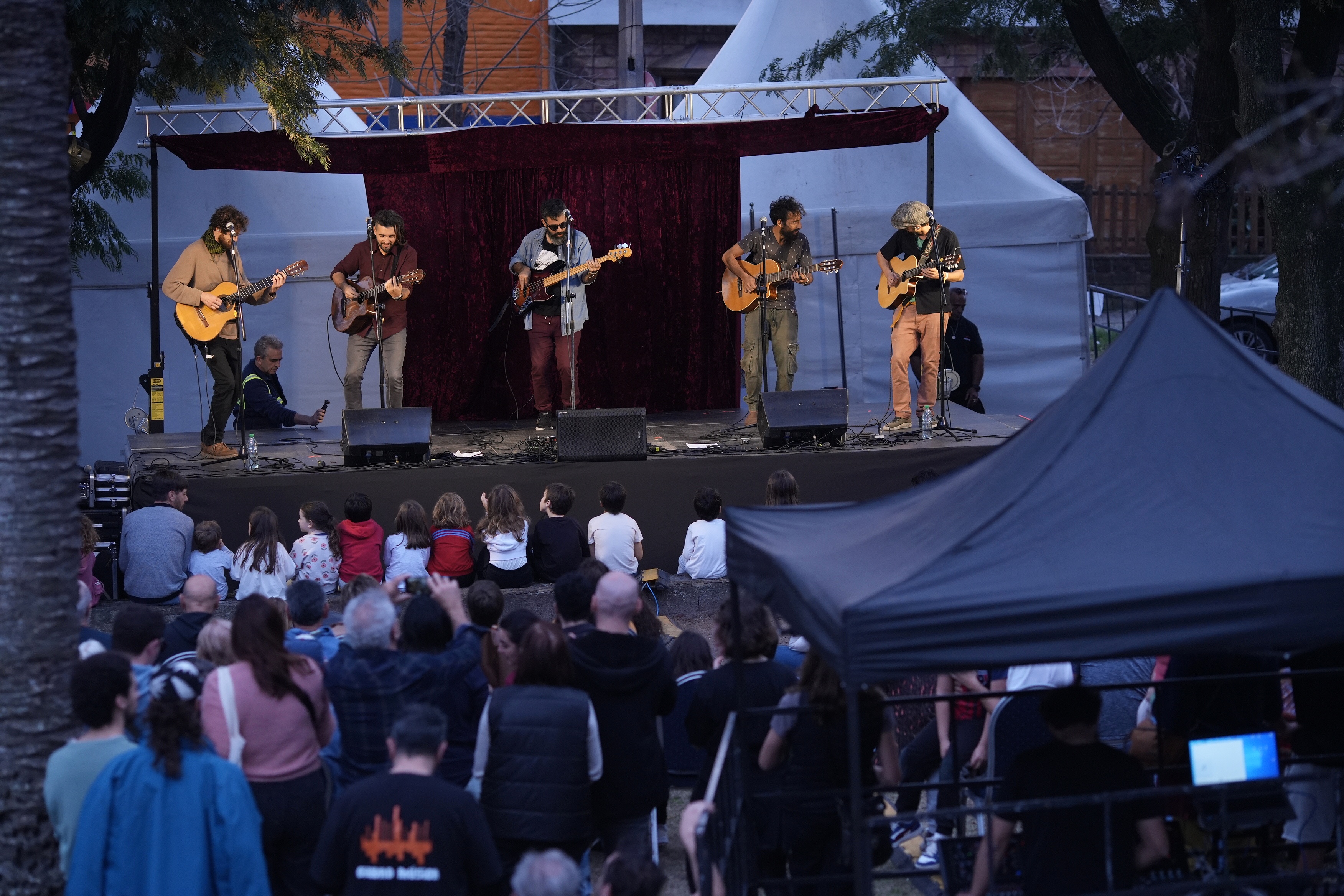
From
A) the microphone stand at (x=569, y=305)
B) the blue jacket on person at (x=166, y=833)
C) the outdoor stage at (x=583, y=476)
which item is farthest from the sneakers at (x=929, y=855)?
the microphone stand at (x=569, y=305)

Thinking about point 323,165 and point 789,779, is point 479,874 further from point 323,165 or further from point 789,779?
point 323,165

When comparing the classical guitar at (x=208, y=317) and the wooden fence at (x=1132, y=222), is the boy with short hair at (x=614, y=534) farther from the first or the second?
the wooden fence at (x=1132, y=222)

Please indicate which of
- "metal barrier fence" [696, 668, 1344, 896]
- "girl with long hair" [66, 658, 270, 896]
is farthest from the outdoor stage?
"girl with long hair" [66, 658, 270, 896]

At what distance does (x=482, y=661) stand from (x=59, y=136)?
231 centimetres

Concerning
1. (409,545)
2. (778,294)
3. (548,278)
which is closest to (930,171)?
(778,294)

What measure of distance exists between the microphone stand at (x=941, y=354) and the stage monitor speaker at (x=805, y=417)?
814mm

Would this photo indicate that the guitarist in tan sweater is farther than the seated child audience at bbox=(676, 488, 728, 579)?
Yes

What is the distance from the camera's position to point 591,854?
5949 mm

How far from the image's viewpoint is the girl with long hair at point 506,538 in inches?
343

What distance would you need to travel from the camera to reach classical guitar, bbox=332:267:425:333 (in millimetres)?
11039

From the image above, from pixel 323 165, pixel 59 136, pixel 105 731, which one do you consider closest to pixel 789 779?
pixel 105 731

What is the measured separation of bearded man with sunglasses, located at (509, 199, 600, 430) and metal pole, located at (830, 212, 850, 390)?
2440 millimetres

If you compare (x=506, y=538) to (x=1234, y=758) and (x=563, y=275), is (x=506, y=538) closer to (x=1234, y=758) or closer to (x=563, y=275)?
(x=563, y=275)

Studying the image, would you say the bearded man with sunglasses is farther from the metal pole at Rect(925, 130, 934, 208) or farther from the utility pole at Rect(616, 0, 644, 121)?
the utility pole at Rect(616, 0, 644, 121)
